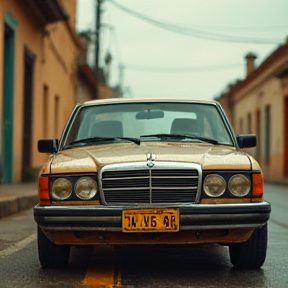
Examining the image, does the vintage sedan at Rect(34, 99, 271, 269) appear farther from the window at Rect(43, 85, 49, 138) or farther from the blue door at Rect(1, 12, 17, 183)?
the window at Rect(43, 85, 49, 138)

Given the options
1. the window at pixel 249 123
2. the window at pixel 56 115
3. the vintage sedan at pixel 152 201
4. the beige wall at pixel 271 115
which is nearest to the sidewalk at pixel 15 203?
the vintage sedan at pixel 152 201

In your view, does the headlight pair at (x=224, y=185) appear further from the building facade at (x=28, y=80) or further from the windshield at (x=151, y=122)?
the building facade at (x=28, y=80)

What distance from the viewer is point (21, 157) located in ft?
59.0

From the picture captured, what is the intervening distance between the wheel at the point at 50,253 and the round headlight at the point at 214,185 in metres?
1.26

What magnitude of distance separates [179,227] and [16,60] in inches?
507

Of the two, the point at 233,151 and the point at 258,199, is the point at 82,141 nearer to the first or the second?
the point at 233,151

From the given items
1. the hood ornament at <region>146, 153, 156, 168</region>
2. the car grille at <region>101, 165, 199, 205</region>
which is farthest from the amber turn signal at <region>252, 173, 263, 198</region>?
the hood ornament at <region>146, 153, 156, 168</region>

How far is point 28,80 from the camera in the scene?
1950 cm

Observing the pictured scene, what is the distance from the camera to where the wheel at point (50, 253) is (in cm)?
545

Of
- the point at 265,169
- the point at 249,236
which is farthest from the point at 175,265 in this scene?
the point at 265,169

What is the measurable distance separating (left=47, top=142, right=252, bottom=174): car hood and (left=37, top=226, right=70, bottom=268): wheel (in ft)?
1.95

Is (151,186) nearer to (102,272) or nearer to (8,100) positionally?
(102,272)

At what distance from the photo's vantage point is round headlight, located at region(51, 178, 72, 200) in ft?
16.9

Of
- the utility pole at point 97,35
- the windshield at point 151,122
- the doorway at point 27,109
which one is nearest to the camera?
the windshield at point 151,122
